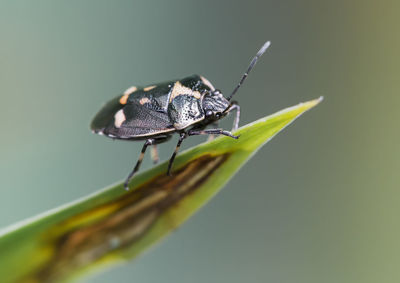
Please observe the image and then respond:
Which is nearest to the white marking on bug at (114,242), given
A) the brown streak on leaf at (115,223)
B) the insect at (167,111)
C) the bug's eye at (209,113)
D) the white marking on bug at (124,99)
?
the brown streak on leaf at (115,223)

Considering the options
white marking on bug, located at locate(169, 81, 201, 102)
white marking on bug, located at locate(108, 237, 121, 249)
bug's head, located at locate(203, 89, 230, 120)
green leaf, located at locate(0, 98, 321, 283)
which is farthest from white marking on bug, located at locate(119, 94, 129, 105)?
A: white marking on bug, located at locate(108, 237, 121, 249)

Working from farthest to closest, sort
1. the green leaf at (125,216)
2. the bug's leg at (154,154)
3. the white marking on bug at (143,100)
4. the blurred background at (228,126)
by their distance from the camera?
the blurred background at (228,126), the bug's leg at (154,154), the white marking on bug at (143,100), the green leaf at (125,216)

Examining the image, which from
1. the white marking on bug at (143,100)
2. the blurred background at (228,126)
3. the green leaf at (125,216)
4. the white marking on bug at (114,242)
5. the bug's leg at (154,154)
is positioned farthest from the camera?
the blurred background at (228,126)

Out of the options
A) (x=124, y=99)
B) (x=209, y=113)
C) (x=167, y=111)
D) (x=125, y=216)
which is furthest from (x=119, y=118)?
(x=125, y=216)

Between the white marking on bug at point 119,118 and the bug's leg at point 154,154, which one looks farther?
the bug's leg at point 154,154

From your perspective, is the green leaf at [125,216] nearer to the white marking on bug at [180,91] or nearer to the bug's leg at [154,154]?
the white marking on bug at [180,91]

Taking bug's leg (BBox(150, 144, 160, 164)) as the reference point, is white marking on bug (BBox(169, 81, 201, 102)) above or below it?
above

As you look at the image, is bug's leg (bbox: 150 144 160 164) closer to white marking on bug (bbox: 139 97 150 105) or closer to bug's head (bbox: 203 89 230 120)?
white marking on bug (bbox: 139 97 150 105)
